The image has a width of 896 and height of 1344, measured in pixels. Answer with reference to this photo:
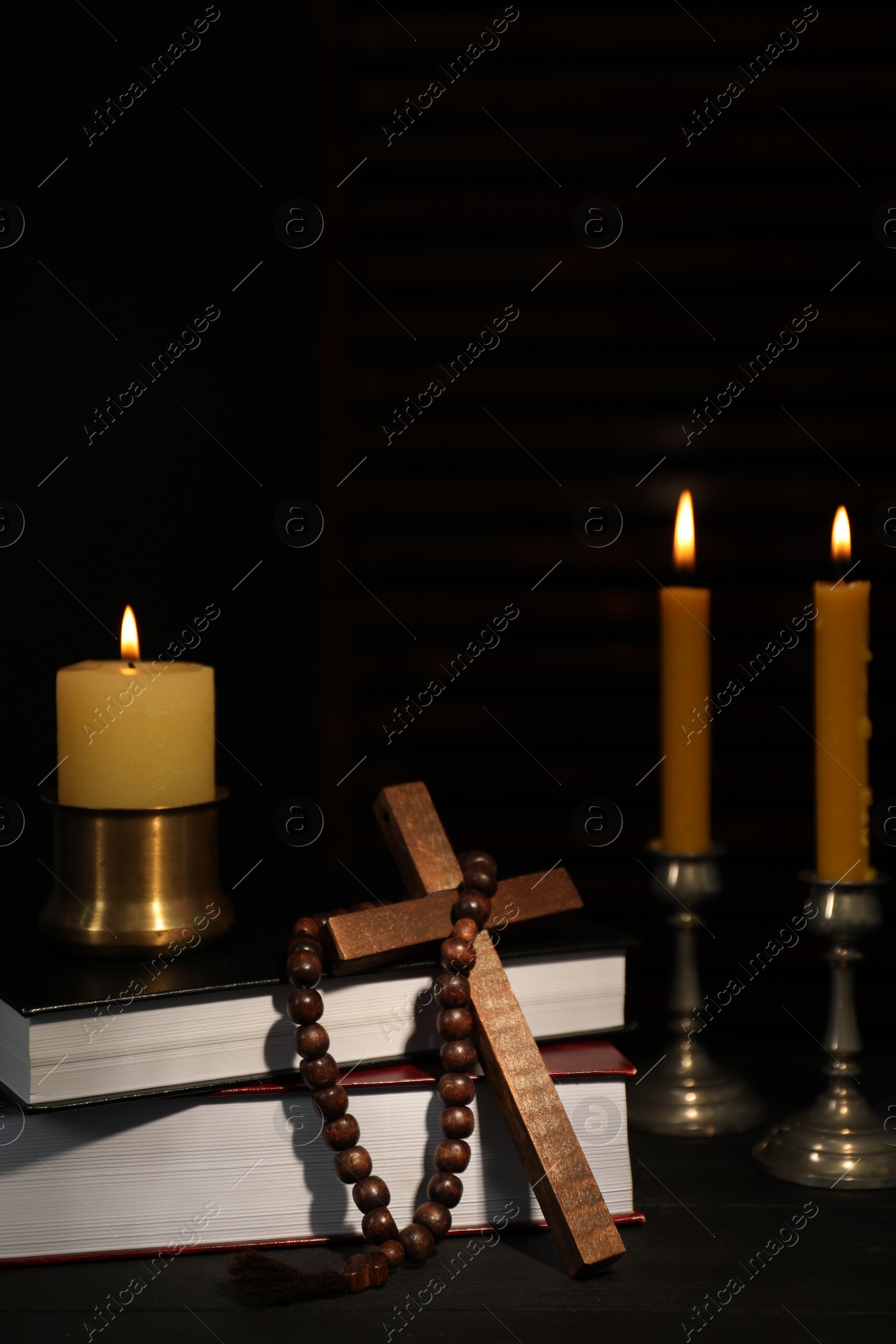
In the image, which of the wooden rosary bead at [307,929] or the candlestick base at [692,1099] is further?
the candlestick base at [692,1099]

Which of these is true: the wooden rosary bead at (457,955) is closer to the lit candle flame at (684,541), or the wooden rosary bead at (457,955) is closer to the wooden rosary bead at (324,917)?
the wooden rosary bead at (324,917)

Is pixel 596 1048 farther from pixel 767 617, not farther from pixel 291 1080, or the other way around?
pixel 767 617

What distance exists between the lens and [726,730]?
1.29 metres

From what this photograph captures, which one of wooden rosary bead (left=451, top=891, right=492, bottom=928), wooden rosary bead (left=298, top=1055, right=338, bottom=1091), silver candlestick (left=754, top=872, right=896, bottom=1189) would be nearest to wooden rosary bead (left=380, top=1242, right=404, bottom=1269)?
wooden rosary bead (left=298, top=1055, right=338, bottom=1091)

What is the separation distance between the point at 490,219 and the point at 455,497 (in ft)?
0.85

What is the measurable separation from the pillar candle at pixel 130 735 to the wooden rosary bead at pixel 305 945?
124 mm

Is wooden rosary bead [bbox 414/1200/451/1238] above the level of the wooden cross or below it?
below

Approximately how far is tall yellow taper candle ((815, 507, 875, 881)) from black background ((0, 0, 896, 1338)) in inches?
11.0

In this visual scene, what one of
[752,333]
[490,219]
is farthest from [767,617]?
[490,219]

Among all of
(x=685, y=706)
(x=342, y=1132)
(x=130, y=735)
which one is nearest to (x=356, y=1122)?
(x=342, y=1132)

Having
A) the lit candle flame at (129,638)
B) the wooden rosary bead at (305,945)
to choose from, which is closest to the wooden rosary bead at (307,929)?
the wooden rosary bead at (305,945)

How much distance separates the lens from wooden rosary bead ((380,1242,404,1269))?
833mm

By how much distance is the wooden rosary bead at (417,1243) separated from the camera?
84 centimetres

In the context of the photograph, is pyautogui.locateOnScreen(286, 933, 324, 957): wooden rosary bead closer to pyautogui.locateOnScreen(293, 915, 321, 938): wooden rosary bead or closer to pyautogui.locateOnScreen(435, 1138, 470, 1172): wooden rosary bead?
pyautogui.locateOnScreen(293, 915, 321, 938): wooden rosary bead
